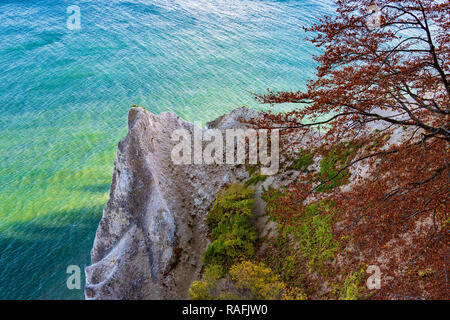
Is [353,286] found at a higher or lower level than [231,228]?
lower

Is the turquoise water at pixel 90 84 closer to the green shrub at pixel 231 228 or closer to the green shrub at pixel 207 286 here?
the green shrub at pixel 231 228

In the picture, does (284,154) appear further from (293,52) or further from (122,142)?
(293,52)

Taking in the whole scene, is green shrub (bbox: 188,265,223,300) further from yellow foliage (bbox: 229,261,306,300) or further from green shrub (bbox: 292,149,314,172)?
green shrub (bbox: 292,149,314,172)

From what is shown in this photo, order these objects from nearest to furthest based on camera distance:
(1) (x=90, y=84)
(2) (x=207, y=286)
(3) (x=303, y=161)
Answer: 1. (2) (x=207, y=286)
2. (3) (x=303, y=161)
3. (1) (x=90, y=84)

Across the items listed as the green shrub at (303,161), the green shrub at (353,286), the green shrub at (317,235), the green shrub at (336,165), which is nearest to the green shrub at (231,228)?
the green shrub at (317,235)

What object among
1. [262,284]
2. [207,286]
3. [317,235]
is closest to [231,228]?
[207,286]

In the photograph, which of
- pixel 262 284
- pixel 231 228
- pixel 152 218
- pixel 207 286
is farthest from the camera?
pixel 152 218

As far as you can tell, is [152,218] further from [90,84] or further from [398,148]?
[90,84]
